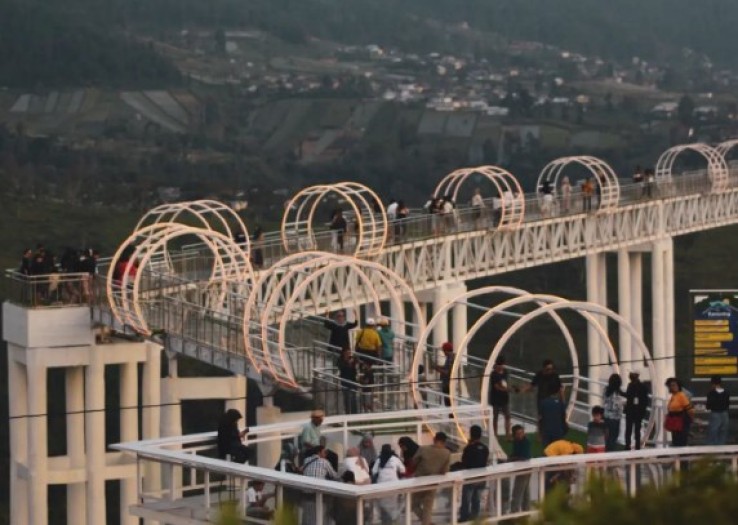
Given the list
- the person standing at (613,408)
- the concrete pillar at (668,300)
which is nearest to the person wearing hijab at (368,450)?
the person standing at (613,408)

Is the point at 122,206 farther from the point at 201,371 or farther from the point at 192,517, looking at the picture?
the point at 192,517

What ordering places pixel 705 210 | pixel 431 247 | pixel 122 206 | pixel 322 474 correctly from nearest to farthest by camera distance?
1. pixel 322 474
2. pixel 431 247
3. pixel 705 210
4. pixel 122 206

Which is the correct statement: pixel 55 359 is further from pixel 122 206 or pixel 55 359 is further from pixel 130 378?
pixel 122 206

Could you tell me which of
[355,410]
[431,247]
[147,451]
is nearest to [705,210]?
[431,247]

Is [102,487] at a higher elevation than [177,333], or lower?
lower

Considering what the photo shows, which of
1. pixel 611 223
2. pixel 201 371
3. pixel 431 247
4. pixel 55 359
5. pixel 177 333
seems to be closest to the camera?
pixel 177 333

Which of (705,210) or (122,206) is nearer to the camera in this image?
(705,210)
